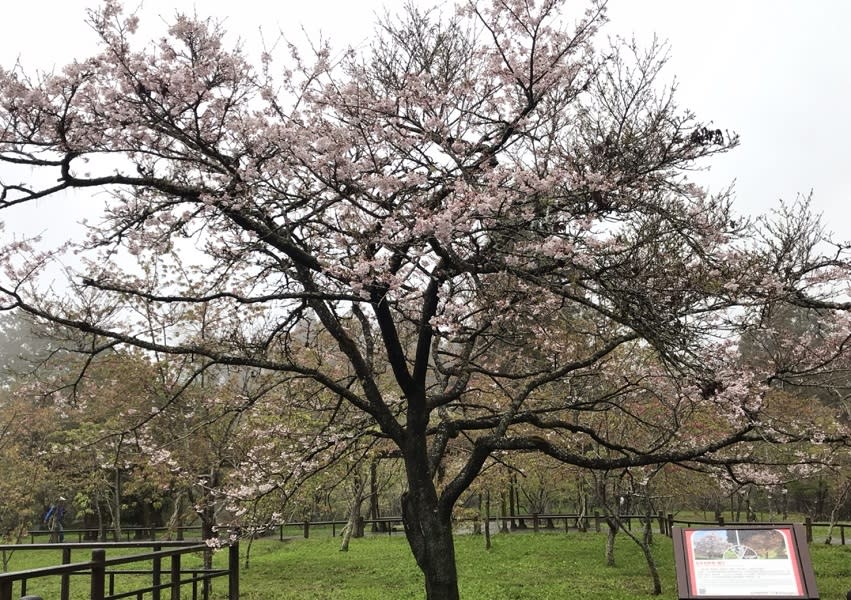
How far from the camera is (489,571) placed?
12477 millimetres

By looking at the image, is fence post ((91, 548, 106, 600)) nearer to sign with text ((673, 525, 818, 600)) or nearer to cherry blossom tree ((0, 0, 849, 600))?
cherry blossom tree ((0, 0, 849, 600))

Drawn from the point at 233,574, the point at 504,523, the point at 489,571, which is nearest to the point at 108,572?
the point at 233,574

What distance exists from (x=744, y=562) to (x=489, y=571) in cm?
837

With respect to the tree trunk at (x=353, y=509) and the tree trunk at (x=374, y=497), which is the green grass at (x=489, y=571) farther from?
the tree trunk at (x=374, y=497)

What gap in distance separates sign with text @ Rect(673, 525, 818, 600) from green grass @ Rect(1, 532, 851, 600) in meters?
5.01

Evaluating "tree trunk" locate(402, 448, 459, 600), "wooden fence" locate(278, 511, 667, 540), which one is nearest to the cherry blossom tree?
"tree trunk" locate(402, 448, 459, 600)

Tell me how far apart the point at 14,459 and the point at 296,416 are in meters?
9.86

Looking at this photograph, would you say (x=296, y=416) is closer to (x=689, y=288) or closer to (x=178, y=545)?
(x=178, y=545)

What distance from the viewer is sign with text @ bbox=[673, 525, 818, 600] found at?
4.75 m

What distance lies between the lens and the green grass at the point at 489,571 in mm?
10211

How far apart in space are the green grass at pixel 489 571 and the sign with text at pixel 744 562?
501 cm

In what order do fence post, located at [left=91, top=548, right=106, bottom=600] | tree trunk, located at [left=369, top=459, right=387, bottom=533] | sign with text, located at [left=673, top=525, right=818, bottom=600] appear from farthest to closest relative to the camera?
1. tree trunk, located at [left=369, top=459, right=387, bottom=533]
2. sign with text, located at [left=673, top=525, right=818, bottom=600]
3. fence post, located at [left=91, top=548, right=106, bottom=600]

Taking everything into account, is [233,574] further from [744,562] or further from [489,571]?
[489,571]

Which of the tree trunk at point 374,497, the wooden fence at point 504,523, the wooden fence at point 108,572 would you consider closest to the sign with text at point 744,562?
the wooden fence at point 108,572
